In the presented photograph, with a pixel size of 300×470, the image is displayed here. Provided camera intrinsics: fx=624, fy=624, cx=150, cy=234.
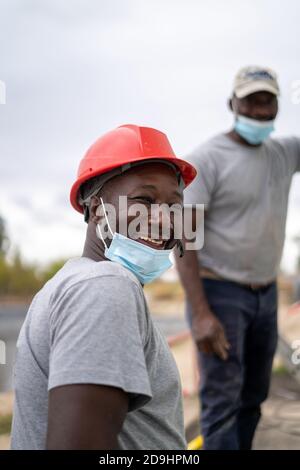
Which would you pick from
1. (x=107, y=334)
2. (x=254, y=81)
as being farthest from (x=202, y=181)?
(x=107, y=334)

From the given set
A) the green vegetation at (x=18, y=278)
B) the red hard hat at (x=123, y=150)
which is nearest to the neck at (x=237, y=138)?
the red hard hat at (x=123, y=150)

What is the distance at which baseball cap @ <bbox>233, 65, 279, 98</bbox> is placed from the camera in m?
3.75

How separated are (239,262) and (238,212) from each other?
298 millimetres

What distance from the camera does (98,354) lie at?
1379mm

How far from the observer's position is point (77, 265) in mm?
1669

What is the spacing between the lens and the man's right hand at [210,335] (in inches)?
140

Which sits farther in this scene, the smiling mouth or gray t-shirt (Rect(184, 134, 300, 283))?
gray t-shirt (Rect(184, 134, 300, 283))

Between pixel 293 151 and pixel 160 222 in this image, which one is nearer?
pixel 160 222

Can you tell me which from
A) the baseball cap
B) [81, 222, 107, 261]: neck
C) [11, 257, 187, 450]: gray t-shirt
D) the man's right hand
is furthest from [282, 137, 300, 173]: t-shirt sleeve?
[11, 257, 187, 450]: gray t-shirt

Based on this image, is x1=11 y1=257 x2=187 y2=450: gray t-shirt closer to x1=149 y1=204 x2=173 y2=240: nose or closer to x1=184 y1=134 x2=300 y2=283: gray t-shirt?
x1=149 y1=204 x2=173 y2=240: nose

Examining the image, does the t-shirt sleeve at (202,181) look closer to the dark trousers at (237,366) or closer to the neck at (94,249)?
the dark trousers at (237,366)

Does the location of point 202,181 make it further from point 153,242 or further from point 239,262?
point 153,242

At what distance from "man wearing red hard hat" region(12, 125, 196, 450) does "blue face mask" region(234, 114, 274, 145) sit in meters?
1.92

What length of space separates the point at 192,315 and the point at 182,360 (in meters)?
7.31
